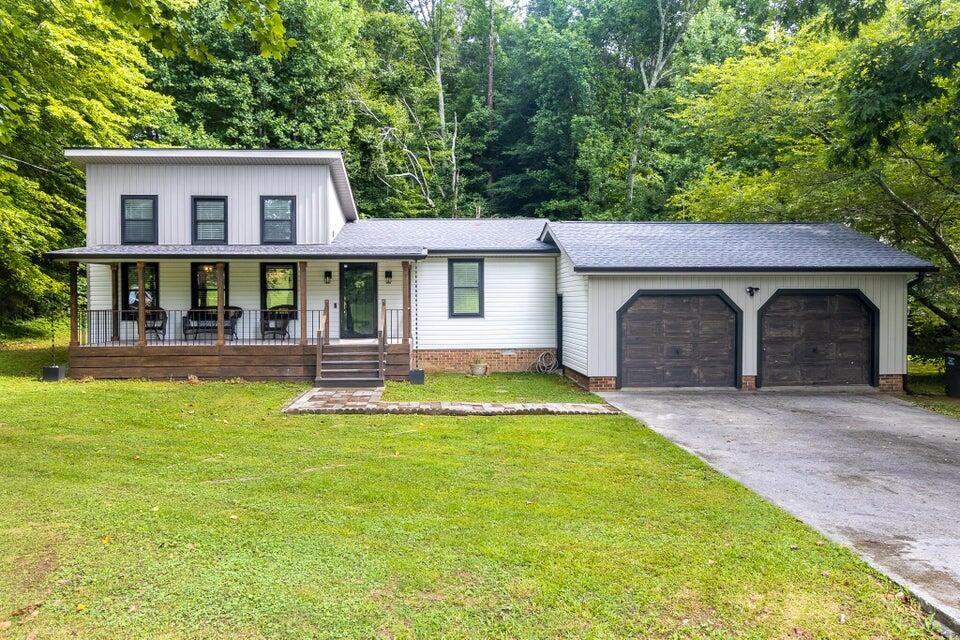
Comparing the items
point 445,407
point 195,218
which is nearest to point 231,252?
point 195,218

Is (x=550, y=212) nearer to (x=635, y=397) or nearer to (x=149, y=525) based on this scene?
(x=635, y=397)

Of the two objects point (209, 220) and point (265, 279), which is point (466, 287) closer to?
point (265, 279)

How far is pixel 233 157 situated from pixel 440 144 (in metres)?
15.4

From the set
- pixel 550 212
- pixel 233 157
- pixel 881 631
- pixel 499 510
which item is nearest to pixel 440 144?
pixel 550 212

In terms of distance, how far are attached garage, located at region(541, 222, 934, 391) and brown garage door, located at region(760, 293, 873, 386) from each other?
2cm

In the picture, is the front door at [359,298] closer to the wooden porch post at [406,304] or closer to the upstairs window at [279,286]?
the upstairs window at [279,286]

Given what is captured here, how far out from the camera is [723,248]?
12.5 metres

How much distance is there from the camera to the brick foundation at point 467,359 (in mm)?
14094

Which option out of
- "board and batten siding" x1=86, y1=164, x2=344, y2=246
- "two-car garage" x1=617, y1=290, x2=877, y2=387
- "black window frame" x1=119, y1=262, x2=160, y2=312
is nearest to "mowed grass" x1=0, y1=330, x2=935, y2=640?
"two-car garage" x1=617, y1=290, x2=877, y2=387

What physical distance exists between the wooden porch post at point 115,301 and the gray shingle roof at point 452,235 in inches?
204

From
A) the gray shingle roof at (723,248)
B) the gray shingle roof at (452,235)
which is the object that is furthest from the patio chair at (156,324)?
the gray shingle roof at (723,248)

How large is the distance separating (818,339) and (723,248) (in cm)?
274

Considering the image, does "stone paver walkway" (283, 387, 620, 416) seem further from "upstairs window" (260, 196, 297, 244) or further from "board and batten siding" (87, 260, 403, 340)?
"upstairs window" (260, 196, 297, 244)

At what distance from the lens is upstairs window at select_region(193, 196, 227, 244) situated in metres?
13.8
